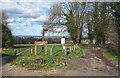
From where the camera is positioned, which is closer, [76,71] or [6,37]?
[76,71]

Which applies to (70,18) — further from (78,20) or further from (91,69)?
(91,69)

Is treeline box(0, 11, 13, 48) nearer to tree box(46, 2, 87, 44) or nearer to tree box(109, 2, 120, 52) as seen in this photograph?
tree box(46, 2, 87, 44)

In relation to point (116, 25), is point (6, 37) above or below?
below

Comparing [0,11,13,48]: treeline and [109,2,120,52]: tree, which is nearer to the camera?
[109,2,120,52]: tree

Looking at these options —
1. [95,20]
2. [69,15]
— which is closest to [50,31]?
[69,15]

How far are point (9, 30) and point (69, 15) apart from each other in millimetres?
10604

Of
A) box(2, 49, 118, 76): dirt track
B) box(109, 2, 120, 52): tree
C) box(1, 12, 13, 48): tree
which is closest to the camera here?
box(2, 49, 118, 76): dirt track

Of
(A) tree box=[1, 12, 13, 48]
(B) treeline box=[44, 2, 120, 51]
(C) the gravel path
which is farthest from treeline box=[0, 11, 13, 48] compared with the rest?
(C) the gravel path

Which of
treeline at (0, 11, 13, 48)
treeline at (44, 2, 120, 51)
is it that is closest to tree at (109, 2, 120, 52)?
treeline at (44, 2, 120, 51)

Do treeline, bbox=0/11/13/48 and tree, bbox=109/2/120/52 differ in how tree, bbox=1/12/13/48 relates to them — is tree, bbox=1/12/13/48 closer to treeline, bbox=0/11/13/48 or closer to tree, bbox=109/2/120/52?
treeline, bbox=0/11/13/48

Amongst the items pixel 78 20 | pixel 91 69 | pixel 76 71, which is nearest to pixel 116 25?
pixel 91 69

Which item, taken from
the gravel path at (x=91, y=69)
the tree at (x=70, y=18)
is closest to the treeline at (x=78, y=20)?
the tree at (x=70, y=18)

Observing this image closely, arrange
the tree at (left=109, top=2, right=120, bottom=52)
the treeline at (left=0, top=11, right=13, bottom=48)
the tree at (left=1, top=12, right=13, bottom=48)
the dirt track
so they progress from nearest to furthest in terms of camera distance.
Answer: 1. the dirt track
2. the tree at (left=109, top=2, right=120, bottom=52)
3. the treeline at (left=0, top=11, right=13, bottom=48)
4. the tree at (left=1, top=12, right=13, bottom=48)

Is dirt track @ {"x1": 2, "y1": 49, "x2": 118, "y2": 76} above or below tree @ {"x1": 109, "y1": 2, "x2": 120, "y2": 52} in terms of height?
below
